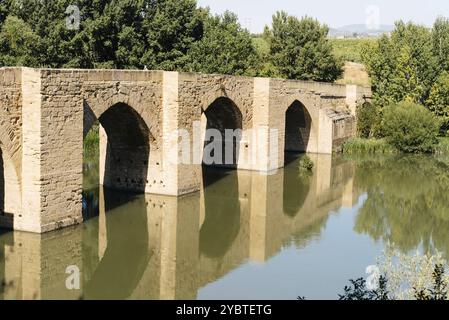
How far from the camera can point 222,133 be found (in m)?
19.9

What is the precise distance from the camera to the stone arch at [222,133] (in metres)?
19.2

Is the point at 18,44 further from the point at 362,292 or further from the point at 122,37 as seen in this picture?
the point at 362,292

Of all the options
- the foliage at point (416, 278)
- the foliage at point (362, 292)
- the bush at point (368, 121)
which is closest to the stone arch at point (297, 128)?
the bush at point (368, 121)

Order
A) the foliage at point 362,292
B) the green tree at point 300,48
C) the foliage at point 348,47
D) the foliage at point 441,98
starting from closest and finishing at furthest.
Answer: the foliage at point 362,292
the foliage at point 441,98
the green tree at point 300,48
the foliage at point 348,47

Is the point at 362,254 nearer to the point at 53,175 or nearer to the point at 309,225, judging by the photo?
the point at 309,225

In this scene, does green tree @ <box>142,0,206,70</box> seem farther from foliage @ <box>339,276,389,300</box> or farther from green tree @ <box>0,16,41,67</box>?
foliage @ <box>339,276,389,300</box>

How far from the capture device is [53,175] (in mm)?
11766

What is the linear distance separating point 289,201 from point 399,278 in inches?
320

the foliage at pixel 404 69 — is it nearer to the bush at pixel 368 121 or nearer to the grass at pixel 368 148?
the bush at pixel 368 121

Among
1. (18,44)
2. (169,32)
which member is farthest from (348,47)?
(18,44)

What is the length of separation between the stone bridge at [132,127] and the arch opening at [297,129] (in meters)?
0.04

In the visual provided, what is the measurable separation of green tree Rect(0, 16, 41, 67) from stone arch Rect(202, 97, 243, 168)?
7965 millimetres
